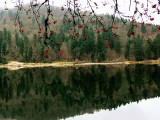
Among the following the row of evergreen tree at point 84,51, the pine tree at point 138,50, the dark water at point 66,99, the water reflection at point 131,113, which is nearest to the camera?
the water reflection at point 131,113

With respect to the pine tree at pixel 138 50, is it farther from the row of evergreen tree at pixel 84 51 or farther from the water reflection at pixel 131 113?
the water reflection at pixel 131 113

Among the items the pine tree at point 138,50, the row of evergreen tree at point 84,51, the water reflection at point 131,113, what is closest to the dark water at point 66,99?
the water reflection at point 131,113

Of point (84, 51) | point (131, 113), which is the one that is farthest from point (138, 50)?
point (131, 113)

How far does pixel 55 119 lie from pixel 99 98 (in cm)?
598

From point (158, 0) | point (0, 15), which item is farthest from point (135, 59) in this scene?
point (0, 15)

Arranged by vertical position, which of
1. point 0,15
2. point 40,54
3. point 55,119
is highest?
point 0,15

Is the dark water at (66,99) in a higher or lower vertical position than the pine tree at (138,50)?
lower

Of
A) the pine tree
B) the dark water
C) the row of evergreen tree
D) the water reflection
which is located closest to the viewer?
the water reflection

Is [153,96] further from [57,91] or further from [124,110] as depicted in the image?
[57,91]

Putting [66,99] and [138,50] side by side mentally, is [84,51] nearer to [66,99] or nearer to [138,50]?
[138,50]

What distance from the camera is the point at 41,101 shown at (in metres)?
20.6

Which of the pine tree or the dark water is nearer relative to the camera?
the dark water

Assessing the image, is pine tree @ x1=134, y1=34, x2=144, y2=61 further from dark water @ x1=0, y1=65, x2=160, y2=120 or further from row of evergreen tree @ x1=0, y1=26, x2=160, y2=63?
dark water @ x1=0, y1=65, x2=160, y2=120

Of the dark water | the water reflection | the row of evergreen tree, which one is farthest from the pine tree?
the water reflection
